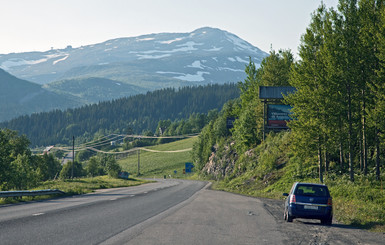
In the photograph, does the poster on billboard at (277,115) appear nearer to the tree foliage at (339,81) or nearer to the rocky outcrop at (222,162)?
the tree foliage at (339,81)

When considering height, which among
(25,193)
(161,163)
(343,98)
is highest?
(343,98)

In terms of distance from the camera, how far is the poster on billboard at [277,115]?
61.9 meters

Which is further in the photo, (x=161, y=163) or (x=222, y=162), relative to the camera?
(x=161, y=163)

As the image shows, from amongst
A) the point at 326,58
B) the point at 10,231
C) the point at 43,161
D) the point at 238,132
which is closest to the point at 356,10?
the point at 326,58

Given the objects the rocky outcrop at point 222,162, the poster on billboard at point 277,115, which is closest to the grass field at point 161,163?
the rocky outcrop at point 222,162

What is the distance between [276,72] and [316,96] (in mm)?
41220

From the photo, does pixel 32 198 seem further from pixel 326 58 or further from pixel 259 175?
pixel 259 175

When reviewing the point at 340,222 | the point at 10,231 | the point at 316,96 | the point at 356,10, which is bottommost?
the point at 340,222

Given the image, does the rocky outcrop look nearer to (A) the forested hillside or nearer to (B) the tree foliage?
(A) the forested hillside

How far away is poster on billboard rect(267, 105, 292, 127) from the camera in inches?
2438

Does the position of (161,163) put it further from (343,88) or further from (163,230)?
(163,230)

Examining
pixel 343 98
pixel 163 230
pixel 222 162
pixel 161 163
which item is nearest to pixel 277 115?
pixel 343 98

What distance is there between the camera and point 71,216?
1875 cm

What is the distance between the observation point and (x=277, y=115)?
204 feet
